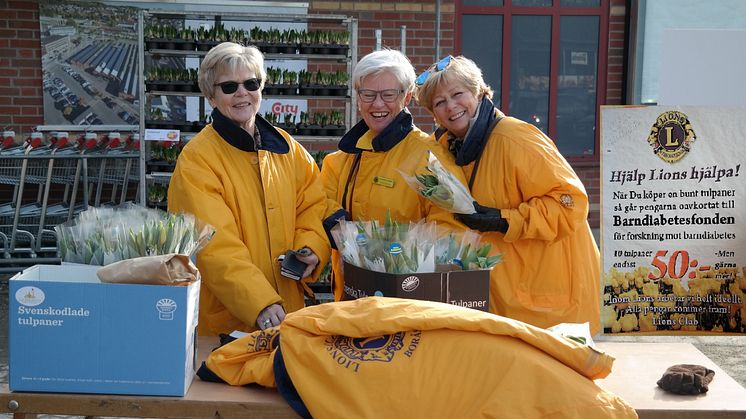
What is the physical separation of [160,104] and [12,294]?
6602 mm

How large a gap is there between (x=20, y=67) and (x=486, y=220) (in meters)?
6.82

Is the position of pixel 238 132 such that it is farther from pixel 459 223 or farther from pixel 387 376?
pixel 387 376

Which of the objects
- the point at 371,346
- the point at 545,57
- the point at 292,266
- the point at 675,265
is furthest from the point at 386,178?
the point at 545,57

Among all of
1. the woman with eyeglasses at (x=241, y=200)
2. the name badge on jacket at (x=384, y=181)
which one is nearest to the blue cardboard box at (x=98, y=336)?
the woman with eyeglasses at (x=241, y=200)

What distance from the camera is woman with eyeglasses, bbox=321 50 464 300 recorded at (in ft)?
11.3

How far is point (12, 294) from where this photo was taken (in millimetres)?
2502

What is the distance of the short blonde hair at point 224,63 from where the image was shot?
10.8 ft

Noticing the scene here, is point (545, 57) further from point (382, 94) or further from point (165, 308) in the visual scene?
point (165, 308)

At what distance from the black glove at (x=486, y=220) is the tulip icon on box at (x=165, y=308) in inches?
49.0

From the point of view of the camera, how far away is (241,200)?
327 centimetres

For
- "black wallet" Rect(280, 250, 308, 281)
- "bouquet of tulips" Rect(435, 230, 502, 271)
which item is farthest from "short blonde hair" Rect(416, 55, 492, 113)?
"black wallet" Rect(280, 250, 308, 281)

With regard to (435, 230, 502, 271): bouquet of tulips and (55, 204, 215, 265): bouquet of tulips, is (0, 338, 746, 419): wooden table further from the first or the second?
(435, 230, 502, 271): bouquet of tulips

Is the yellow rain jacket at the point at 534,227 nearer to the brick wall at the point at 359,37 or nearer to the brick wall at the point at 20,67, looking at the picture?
the brick wall at the point at 359,37

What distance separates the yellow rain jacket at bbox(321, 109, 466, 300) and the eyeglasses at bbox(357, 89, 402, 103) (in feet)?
0.30
